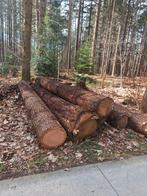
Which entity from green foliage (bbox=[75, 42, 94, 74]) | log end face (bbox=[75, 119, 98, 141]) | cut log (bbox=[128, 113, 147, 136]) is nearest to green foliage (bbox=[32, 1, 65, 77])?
green foliage (bbox=[75, 42, 94, 74])

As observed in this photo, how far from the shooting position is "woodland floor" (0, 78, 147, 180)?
3.42 meters

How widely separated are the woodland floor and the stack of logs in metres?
0.16

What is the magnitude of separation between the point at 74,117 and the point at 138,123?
60.0 inches

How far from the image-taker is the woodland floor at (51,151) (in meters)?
3.42

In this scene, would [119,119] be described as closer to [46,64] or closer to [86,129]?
[86,129]

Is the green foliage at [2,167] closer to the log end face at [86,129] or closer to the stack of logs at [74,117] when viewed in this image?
the stack of logs at [74,117]

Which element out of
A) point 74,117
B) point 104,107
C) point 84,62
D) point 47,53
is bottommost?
point 74,117

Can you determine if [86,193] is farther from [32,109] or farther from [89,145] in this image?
[32,109]

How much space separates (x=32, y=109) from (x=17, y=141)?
935mm

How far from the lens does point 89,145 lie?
158 inches

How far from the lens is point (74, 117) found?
13.2 ft

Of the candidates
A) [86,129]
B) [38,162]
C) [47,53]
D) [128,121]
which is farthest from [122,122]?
[47,53]

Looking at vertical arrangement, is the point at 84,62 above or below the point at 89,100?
above

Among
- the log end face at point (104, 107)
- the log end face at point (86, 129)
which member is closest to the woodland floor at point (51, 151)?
the log end face at point (86, 129)
